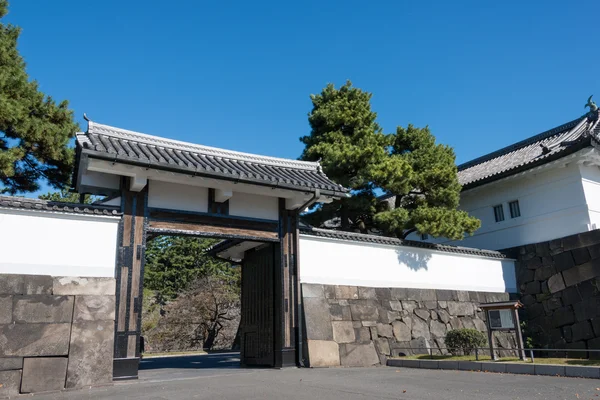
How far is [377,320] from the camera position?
11.6 meters

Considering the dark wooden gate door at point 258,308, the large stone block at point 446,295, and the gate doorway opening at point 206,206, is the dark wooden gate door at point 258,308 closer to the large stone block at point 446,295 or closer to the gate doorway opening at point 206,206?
the gate doorway opening at point 206,206

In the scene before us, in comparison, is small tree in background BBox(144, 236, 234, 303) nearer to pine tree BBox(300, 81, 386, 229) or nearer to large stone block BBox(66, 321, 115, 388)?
pine tree BBox(300, 81, 386, 229)

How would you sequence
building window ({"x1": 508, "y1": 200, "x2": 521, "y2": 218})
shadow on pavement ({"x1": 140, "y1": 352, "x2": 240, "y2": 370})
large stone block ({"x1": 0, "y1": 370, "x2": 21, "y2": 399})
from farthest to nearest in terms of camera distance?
1. building window ({"x1": 508, "y1": 200, "x2": 521, "y2": 218})
2. shadow on pavement ({"x1": 140, "y1": 352, "x2": 240, "y2": 370})
3. large stone block ({"x1": 0, "y1": 370, "x2": 21, "y2": 399})

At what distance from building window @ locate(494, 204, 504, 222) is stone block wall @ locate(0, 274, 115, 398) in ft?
42.9

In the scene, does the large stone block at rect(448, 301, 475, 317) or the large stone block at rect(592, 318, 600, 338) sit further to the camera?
the large stone block at rect(448, 301, 475, 317)

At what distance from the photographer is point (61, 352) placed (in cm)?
755

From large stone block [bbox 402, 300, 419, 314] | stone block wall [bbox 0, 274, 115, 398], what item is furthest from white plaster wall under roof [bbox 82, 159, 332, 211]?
large stone block [bbox 402, 300, 419, 314]

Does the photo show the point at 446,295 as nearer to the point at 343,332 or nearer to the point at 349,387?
the point at 343,332

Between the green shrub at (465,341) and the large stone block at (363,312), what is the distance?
1900 millimetres

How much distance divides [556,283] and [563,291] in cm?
31

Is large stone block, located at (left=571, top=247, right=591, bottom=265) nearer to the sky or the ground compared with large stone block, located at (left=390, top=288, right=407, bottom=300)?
nearer to the sky

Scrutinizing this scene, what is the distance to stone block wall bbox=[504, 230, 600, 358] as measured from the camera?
1242 centimetres

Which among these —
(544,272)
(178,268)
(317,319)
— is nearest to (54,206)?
(317,319)

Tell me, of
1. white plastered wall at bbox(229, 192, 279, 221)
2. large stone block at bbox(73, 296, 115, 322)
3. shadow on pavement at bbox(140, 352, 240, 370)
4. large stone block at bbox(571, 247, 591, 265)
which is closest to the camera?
large stone block at bbox(73, 296, 115, 322)
